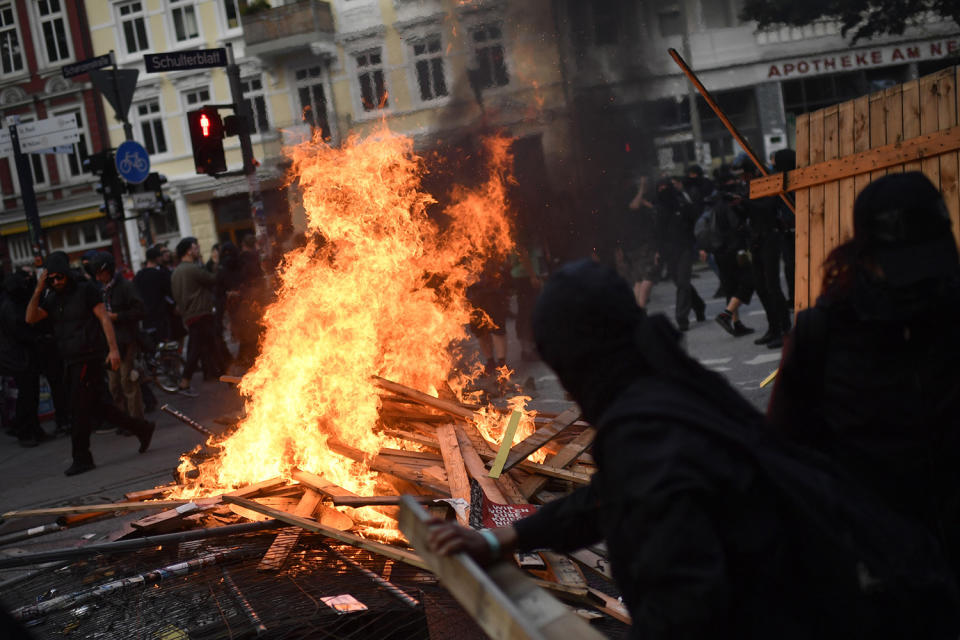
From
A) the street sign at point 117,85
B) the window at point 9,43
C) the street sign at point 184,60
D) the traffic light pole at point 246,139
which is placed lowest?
the traffic light pole at point 246,139

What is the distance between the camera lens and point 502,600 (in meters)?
1.83

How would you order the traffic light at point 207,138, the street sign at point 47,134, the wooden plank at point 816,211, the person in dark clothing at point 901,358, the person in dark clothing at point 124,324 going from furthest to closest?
the street sign at point 47,134, the traffic light at point 207,138, the person in dark clothing at point 124,324, the wooden plank at point 816,211, the person in dark clothing at point 901,358

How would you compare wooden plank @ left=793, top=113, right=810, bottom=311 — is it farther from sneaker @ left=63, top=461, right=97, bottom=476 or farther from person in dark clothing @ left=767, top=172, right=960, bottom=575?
sneaker @ left=63, top=461, right=97, bottom=476

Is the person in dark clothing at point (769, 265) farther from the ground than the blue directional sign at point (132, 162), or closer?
closer

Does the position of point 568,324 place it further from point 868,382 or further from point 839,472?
point 868,382

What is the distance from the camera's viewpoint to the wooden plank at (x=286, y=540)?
460cm

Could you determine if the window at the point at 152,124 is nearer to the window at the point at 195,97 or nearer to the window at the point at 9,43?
the window at the point at 195,97

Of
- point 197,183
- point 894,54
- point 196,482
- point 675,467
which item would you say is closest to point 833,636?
point 675,467

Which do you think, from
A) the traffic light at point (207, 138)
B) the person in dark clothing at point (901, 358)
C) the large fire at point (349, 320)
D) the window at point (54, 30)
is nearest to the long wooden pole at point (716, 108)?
the large fire at point (349, 320)

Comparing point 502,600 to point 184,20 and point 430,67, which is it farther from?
point 184,20

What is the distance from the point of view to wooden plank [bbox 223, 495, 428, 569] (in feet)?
14.4

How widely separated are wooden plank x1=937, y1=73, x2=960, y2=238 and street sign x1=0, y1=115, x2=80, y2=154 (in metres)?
13.3

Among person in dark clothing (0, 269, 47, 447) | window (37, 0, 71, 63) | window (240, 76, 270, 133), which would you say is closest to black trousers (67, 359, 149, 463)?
person in dark clothing (0, 269, 47, 447)

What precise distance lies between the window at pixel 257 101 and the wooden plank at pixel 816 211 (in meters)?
14.5
